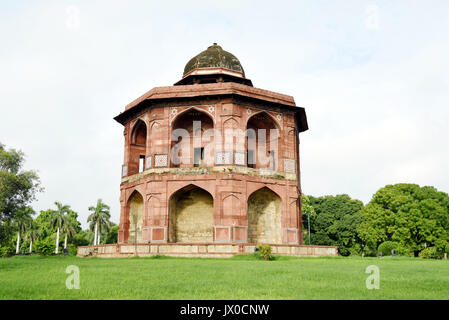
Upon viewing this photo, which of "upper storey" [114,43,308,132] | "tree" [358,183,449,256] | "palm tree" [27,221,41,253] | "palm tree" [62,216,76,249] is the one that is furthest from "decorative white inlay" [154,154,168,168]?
"palm tree" [27,221,41,253]

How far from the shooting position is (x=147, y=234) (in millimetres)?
23922

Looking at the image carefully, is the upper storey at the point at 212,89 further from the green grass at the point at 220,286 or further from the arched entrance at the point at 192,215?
the green grass at the point at 220,286

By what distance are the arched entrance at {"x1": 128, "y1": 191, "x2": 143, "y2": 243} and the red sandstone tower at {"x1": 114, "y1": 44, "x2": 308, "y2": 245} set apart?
65mm

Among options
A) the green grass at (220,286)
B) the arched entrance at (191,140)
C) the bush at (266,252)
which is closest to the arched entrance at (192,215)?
the arched entrance at (191,140)

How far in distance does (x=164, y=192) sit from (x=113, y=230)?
1860 inches

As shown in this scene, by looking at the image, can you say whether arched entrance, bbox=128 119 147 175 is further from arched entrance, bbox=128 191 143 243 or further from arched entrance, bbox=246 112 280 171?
arched entrance, bbox=246 112 280 171

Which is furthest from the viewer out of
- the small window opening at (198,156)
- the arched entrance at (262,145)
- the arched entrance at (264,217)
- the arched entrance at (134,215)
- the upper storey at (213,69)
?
the upper storey at (213,69)

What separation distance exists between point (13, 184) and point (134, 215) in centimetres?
1391

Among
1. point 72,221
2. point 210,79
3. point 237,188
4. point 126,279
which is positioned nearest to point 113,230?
point 72,221

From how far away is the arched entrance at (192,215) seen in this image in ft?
83.0

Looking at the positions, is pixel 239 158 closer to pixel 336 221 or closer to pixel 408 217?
pixel 408 217

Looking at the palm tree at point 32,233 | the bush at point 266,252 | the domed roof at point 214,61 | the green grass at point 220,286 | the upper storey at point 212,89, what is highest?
the domed roof at point 214,61

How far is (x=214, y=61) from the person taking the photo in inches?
1211

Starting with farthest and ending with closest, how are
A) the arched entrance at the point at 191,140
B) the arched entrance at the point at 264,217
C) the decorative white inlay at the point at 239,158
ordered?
the arched entrance at the point at 191,140, the arched entrance at the point at 264,217, the decorative white inlay at the point at 239,158
